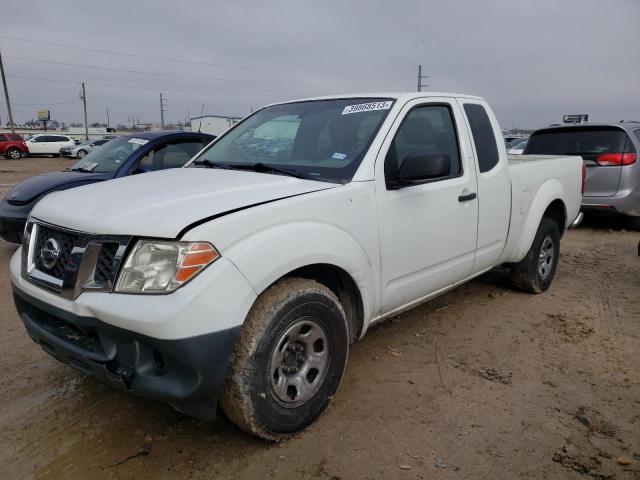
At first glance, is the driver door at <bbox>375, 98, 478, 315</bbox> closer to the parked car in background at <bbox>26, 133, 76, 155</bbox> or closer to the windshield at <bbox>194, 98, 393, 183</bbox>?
the windshield at <bbox>194, 98, 393, 183</bbox>

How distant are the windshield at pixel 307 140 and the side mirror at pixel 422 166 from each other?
275 millimetres

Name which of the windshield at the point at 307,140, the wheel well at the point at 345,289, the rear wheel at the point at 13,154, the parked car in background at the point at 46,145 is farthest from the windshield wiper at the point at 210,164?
the parked car in background at the point at 46,145

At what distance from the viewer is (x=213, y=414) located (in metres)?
2.29

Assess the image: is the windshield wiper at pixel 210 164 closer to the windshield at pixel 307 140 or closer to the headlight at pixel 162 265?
the windshield at pixel 307 140

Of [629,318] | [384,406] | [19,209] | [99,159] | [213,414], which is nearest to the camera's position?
[213,414]

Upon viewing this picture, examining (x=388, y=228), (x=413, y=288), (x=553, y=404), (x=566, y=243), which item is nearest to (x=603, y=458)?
(x=553, y=404)

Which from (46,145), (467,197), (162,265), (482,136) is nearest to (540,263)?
(482,136)

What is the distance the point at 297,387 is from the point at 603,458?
156 cm

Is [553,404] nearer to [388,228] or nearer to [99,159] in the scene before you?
[388,228]

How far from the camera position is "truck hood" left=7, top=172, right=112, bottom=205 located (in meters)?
6.24

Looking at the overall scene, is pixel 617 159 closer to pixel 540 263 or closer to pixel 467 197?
pixel 540 263

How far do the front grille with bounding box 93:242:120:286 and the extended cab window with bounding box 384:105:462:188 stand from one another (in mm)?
1602

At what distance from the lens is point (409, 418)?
9.30ft

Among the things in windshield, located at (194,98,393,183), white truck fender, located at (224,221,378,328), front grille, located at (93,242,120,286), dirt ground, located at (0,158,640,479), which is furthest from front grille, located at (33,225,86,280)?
windshield, located at (194,98,393,183)
